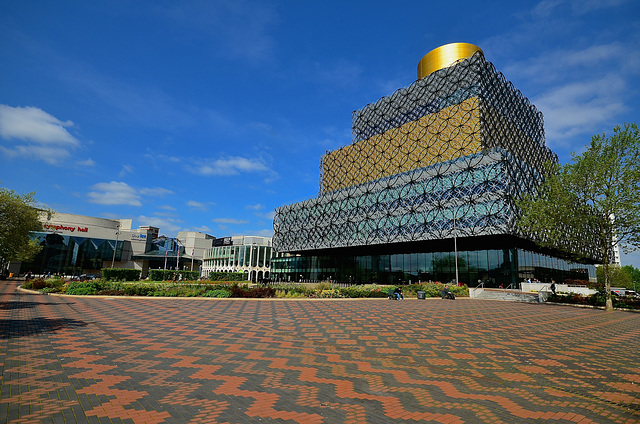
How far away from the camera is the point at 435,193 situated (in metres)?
53.0

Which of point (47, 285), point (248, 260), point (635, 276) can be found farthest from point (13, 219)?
point (635, 276)

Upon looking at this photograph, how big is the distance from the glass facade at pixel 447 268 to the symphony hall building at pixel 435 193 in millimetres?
169

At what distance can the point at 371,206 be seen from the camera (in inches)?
2483

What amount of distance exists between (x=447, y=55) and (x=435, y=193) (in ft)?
141

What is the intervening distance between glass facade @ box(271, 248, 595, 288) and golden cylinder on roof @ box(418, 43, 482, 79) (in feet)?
153

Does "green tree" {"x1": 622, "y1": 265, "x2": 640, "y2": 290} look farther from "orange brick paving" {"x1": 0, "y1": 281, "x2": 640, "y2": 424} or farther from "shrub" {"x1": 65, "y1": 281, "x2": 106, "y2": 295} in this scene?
"shrub" {"x1": 65, "y1": 281, "x2": 106, "y2": 295}

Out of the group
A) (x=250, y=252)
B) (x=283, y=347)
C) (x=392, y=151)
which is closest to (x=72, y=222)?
(x=250, y=252)

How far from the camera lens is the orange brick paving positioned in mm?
5336

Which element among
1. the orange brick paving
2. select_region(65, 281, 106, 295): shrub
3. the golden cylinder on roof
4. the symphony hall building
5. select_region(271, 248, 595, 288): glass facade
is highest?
the golden cylinder on roof

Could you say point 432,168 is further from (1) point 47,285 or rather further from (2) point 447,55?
(1) point 47,285

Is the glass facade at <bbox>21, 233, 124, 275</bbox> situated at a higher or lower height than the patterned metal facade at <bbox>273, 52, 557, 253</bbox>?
lower

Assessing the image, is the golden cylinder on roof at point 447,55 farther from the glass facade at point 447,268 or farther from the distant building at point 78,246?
the distant building at point 78,246

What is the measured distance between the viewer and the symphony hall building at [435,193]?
1897 inches

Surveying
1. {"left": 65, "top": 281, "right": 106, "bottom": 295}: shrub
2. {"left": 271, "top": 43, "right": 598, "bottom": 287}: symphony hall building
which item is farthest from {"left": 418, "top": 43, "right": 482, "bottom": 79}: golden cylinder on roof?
{"left": 65, "top": 281, "right": 106, "bottom": 295}: shrub
